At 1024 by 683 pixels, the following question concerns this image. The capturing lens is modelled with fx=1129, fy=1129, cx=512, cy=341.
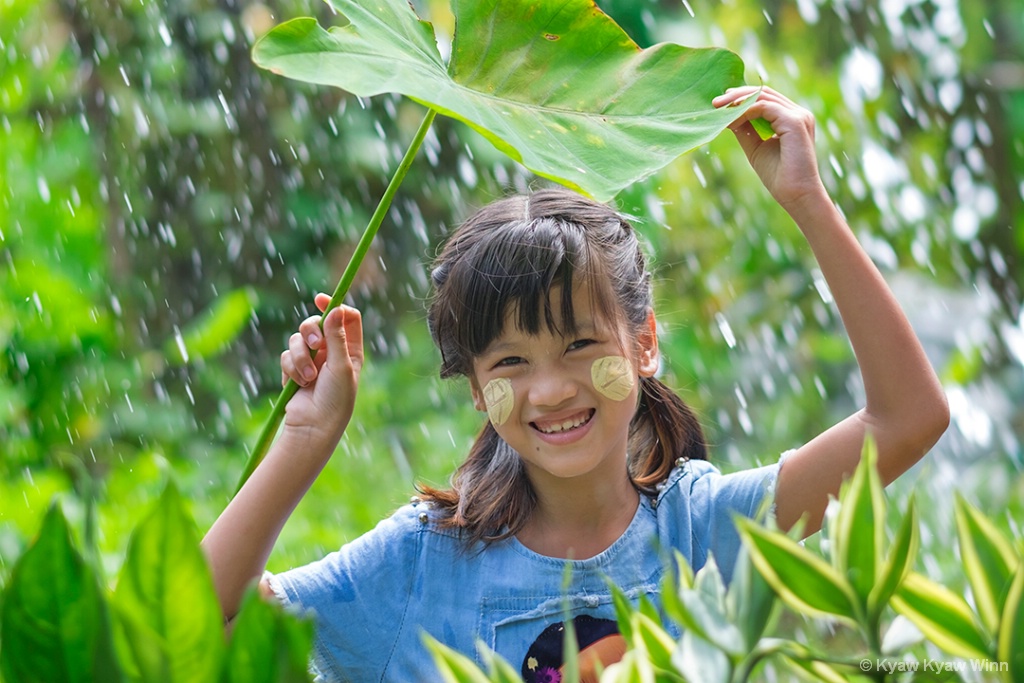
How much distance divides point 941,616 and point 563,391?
0.76 metres

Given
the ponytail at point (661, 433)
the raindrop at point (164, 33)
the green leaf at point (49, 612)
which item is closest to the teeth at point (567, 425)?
the ponytail at point (661, 433)

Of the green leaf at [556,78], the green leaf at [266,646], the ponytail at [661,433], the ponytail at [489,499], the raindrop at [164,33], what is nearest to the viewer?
the green leaf at [266,646]

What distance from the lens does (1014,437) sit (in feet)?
11.5

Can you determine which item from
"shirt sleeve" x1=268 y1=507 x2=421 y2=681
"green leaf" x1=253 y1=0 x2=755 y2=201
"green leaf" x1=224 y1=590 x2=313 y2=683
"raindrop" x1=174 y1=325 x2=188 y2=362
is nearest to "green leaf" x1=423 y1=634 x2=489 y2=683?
"green leaf" x1=224 y1=590 x2=313 y2=683

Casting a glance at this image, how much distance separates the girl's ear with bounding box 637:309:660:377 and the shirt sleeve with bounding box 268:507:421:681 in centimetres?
39

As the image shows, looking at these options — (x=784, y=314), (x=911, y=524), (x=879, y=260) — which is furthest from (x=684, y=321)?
(x=911, y=524)

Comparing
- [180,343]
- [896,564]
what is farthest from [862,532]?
[180,343]

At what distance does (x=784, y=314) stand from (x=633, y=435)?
2266 mm

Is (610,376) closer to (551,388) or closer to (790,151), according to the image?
(551,388)

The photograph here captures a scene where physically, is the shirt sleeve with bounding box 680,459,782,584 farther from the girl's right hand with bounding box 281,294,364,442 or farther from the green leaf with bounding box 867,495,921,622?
the green leaf with bounding box 867,495,921,622

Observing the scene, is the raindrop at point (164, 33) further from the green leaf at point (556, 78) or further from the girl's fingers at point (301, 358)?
the green leaf at point (556, 78)

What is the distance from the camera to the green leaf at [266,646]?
18.2 inches

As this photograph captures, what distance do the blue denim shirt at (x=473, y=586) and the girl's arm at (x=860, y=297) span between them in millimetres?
168

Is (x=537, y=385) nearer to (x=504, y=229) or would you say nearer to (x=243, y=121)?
(x=504, y=229)
